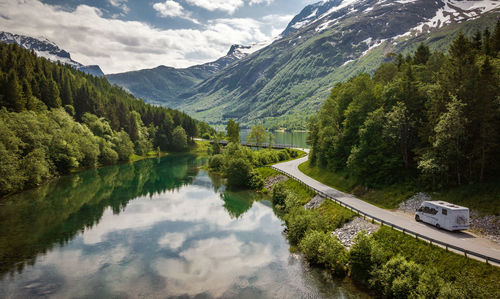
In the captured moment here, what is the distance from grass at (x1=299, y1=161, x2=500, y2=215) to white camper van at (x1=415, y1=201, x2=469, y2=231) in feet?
10.5

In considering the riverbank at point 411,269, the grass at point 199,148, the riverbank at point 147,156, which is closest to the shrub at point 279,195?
the riverbank at point 411,269

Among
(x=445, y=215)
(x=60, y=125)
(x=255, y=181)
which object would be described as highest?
(x=60, y=125)

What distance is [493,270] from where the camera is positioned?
72.8 ft

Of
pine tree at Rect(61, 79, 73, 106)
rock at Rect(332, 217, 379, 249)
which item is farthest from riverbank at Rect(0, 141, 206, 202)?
rock at Rect(332, 217, 379, 249)

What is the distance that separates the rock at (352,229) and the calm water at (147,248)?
5.80 meters

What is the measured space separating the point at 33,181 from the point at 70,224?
30.6 m

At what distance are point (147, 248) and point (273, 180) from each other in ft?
134

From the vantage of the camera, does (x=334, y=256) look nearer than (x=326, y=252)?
Yes

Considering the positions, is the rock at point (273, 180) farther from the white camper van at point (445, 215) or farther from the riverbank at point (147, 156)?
the riverbank at point (147, 156)

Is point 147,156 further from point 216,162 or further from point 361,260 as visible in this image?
point 361,260

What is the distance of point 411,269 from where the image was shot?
24.9 metres

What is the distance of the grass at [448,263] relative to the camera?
70.3 feet

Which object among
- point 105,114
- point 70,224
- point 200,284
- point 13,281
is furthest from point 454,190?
point 105,114

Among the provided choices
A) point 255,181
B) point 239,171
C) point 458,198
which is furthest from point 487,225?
point 239,171
